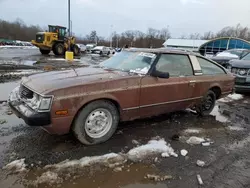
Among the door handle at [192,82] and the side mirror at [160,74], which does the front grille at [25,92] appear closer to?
the side mirror at [160,74]

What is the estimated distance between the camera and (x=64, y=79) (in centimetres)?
357

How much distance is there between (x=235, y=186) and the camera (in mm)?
2871

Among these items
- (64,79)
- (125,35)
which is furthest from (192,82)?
(125,35)

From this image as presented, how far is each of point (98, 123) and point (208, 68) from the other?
3180 mm

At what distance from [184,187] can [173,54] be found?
2.80 metres

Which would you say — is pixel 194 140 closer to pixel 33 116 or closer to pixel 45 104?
pixel 45 104

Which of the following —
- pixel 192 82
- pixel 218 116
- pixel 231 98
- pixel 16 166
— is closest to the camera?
pixel 16 166

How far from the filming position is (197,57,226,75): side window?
526 cm

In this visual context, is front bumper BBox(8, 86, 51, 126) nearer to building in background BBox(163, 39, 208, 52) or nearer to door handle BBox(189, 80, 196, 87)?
door handle BBox(189, 80, 196, 87)

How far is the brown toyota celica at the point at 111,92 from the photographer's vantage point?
3.23 meters

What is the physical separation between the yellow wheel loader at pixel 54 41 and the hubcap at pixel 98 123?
23.1m

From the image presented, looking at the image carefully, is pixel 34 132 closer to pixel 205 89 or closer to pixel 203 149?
pixel 203 149

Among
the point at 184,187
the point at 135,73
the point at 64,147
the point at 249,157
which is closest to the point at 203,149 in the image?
the point at 249,157

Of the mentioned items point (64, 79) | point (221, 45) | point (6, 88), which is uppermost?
point (221, 45)
